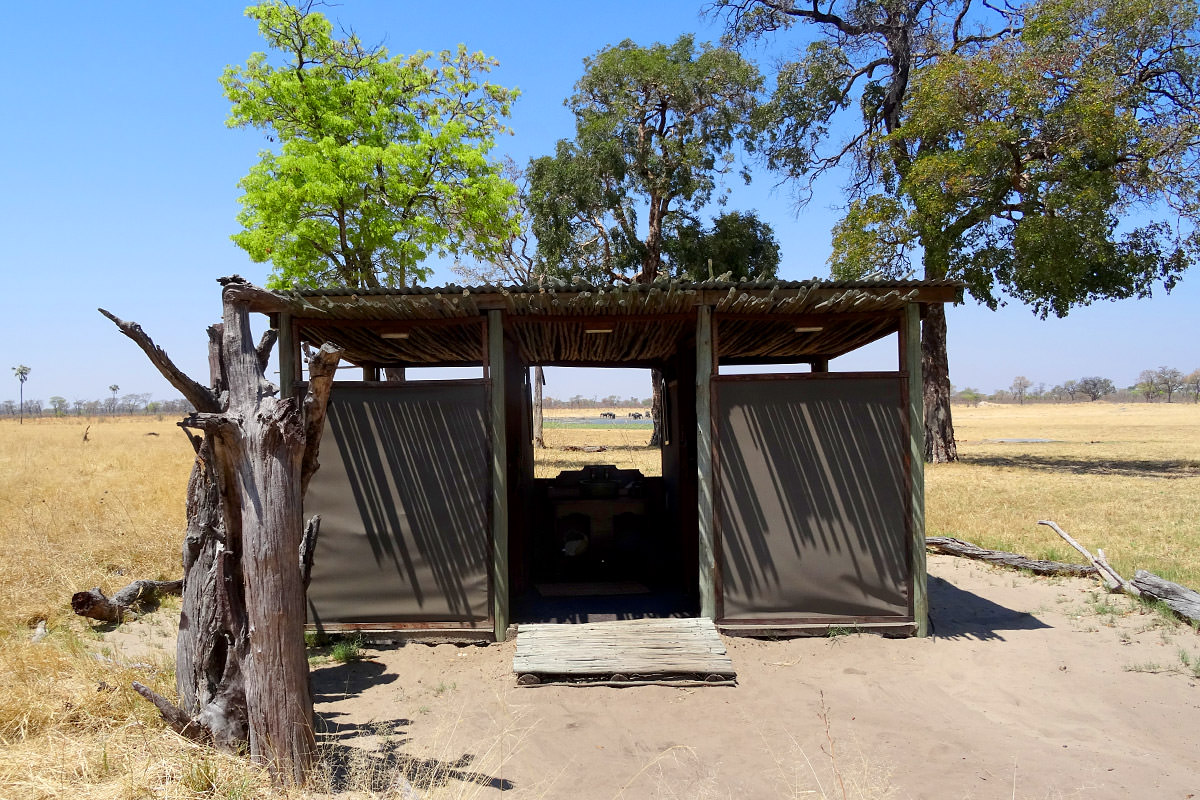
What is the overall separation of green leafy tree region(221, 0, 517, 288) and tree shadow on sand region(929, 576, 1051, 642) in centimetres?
1450

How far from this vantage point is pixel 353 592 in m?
6.77

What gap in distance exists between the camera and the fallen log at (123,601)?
6668 mm

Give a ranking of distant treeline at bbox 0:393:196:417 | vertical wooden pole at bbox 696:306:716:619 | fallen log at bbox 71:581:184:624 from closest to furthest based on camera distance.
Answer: fallen log at bbox 71:581:184:624
vertical wooden pole at bbox 696:306:716:619
distant treeline at bbox 0:393:196:417

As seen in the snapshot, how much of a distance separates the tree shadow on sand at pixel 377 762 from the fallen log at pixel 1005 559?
6531mm

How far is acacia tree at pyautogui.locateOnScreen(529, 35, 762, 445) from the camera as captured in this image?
74.9 feet

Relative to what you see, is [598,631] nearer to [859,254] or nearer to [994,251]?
[859,254]

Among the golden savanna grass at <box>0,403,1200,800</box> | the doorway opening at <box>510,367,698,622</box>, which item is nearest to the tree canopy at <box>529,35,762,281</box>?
the golden savanna grass at <box>0,403,1200,800</box>

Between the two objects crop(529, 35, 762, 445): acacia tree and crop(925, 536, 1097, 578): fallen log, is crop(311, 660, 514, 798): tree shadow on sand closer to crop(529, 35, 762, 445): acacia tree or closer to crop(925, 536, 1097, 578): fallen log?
crop(925, 536, 1097, 578): fallen log

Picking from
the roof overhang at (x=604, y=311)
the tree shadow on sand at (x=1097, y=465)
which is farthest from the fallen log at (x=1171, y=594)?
the tree shadow on sand at (x=1097, y=465)

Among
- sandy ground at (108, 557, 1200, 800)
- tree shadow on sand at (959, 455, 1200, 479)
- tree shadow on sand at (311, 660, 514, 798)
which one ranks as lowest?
sandy ground at (108, 557, 1200, 800)

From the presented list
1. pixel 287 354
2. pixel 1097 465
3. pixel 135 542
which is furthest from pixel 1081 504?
pixel 135 542

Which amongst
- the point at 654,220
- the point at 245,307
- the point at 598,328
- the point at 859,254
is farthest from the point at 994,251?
the point at 245,307

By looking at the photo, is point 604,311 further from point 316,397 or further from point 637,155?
point 637,155

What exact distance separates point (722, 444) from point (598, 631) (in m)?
1.96
